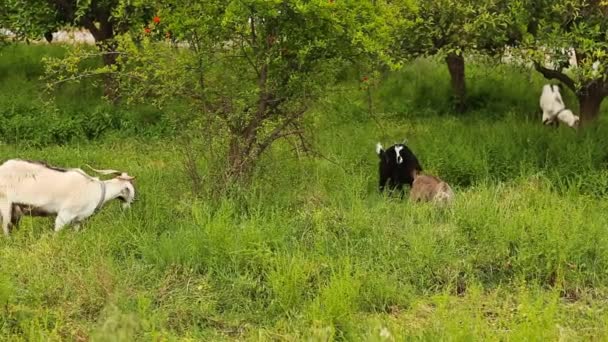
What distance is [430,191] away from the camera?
23.1ft

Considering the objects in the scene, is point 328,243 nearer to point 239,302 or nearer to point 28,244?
point 239,302

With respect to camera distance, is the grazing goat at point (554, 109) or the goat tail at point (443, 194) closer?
the goat tail at point (443, 194)

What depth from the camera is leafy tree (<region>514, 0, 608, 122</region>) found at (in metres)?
7.49

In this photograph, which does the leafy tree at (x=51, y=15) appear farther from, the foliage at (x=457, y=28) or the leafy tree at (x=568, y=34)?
the leafy tree at (x=568, y=34)

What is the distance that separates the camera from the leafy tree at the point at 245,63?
6.46 metres

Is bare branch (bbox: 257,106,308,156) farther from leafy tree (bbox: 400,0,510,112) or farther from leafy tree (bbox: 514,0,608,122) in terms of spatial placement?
leafy tree (bbox: 514,0,608,122)

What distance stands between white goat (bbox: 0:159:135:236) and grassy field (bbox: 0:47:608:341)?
187 millimetres

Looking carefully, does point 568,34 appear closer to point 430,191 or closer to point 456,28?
point 456,28

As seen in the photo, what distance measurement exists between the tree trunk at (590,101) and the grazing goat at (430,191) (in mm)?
3160

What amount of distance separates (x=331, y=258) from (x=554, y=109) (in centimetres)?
644

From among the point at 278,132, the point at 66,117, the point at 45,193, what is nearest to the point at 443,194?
the point at 278,132

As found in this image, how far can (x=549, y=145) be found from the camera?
339 inches

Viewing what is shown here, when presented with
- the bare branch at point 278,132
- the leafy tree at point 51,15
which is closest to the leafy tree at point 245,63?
the bare branch at point 278,132

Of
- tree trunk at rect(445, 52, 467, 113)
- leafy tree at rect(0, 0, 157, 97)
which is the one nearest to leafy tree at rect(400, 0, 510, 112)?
tree trunk at rect(445, 52, 467, 113)
